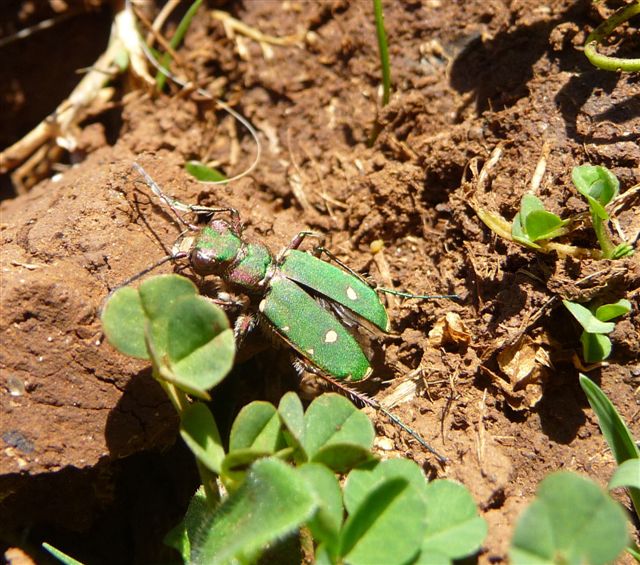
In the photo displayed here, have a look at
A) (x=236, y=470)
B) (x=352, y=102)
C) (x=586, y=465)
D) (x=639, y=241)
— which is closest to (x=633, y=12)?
(x=639, y=241)

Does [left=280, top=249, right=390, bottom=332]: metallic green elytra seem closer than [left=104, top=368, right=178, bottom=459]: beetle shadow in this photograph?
No

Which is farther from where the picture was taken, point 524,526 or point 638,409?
point 638,409

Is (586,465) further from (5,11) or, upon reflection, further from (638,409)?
(5,11)

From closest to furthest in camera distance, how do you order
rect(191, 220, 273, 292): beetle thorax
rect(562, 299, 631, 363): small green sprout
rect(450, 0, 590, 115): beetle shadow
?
rect(562, 299, 631, 363): small green sprout → rect(191, 220, 273, 292): beetle thorax → rect(450, 0, 590, 115): beetle shadow

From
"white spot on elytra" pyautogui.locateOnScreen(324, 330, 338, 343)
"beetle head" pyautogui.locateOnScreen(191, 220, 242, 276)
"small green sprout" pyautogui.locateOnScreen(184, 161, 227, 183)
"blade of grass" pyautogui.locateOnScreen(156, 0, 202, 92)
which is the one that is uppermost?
"blade of grass" pyautogui.locateOnScreen(156, 0, 202, 92)

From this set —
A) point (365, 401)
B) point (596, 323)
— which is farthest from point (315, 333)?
point (596, 323)

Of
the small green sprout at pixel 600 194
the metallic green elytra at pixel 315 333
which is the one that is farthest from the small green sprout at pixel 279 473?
the small green sprout at pixel 600 194

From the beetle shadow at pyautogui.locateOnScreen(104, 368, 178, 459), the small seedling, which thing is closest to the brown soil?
the beetle shadow at pyautogui.locateOnScreen(104, 368, 178, 459)

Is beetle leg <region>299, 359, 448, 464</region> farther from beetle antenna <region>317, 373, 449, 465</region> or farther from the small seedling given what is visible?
the small seedling
